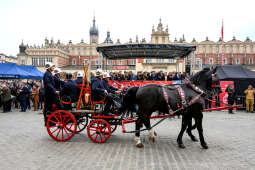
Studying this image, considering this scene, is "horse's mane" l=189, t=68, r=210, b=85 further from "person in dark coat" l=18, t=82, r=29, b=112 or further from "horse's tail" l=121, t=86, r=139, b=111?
"person in dark coat" l=18, t=82, r=29, b=112

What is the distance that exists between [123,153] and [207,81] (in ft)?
9.56

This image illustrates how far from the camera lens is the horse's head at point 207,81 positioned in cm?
525

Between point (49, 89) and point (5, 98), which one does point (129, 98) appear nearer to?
point (49, 89)

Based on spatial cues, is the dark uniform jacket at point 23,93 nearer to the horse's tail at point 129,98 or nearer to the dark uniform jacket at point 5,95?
the dark uniform jacket at point 5,95

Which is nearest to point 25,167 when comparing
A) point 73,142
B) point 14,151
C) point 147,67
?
point 14,151

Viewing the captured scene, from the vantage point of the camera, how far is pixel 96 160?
4.02m

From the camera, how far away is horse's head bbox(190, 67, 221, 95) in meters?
5.25

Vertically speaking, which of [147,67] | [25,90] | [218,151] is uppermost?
[147,67]

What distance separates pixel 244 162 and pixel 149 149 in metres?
2.01

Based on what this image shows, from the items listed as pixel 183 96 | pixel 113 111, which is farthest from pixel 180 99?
pixel 113 111

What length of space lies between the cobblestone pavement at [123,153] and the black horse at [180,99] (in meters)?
0.43

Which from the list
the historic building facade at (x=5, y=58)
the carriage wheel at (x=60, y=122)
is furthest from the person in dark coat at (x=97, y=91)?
the historic building facade at (x=5, y=58)

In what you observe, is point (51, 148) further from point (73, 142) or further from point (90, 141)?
point (90, 141)

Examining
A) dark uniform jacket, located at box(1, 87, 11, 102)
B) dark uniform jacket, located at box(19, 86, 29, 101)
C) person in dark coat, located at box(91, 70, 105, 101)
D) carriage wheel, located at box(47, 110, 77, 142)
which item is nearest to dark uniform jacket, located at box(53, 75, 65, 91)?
carriage wheel, located at box(47, 110, 77, 142)
